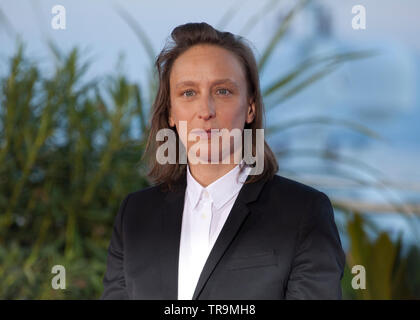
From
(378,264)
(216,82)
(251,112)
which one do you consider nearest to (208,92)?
(216,82)

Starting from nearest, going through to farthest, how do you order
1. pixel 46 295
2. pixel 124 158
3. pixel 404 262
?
pixel 46 295, pixel 404 262, pixel 124 158

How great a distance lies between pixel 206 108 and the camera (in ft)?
2.23

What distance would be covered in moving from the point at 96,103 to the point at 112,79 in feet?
0.35

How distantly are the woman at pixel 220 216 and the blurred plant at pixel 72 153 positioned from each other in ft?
3.36

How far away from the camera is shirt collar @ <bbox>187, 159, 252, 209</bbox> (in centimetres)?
72

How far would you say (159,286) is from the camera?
0.68m

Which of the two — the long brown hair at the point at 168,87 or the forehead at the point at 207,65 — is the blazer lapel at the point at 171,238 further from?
the forehead at the point at 207,65

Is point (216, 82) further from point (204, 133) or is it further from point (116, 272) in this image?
point (116, 272)

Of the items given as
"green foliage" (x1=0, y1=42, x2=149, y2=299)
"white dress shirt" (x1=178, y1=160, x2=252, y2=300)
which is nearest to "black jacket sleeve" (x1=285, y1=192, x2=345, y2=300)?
"white dress shirt" (x1=178, y1=160, x2=252, y2=300)

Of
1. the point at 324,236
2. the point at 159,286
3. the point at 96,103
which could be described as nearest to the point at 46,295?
the point at 96,103

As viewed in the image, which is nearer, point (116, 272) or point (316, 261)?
point (316, 261)

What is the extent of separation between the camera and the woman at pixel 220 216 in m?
0.65

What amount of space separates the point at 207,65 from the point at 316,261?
27 cm
